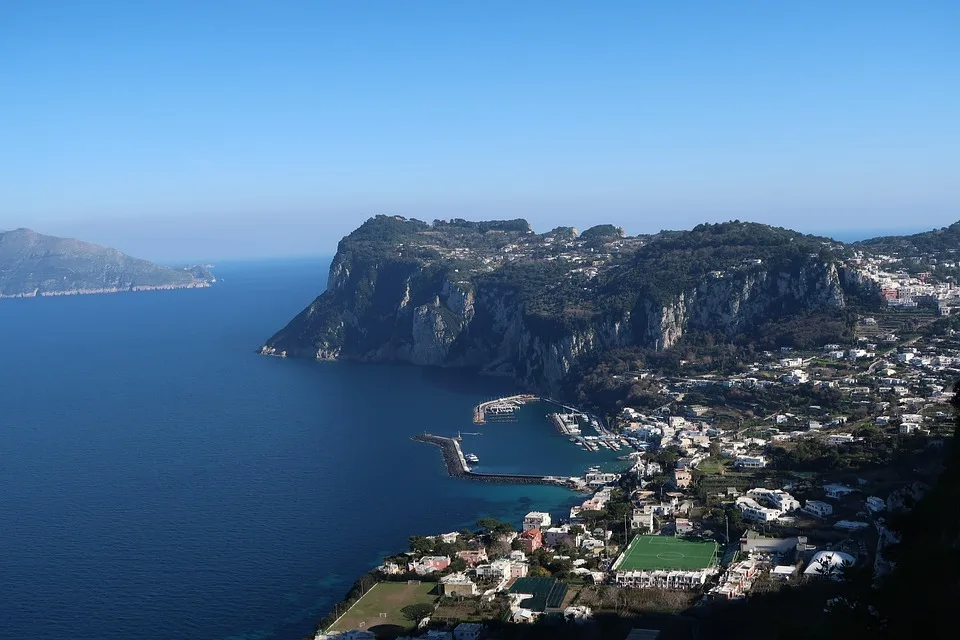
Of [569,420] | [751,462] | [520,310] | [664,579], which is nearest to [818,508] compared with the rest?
[751,462]

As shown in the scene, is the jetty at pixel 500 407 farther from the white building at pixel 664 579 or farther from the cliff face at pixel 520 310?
the white building at pixel 664 579

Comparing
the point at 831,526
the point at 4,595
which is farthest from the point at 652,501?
the point at 4,595

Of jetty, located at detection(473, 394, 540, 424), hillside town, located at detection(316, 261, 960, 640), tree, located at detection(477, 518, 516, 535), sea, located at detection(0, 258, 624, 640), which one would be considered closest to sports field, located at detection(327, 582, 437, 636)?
hillside town, located at detection(316, 261, 960, 640)

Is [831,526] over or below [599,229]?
below

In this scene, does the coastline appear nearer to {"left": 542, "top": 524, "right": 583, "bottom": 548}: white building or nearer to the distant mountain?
the distant mountain

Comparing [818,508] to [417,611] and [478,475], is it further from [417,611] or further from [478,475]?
[478,475]

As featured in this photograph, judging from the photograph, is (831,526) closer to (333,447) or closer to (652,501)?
(652,501)
